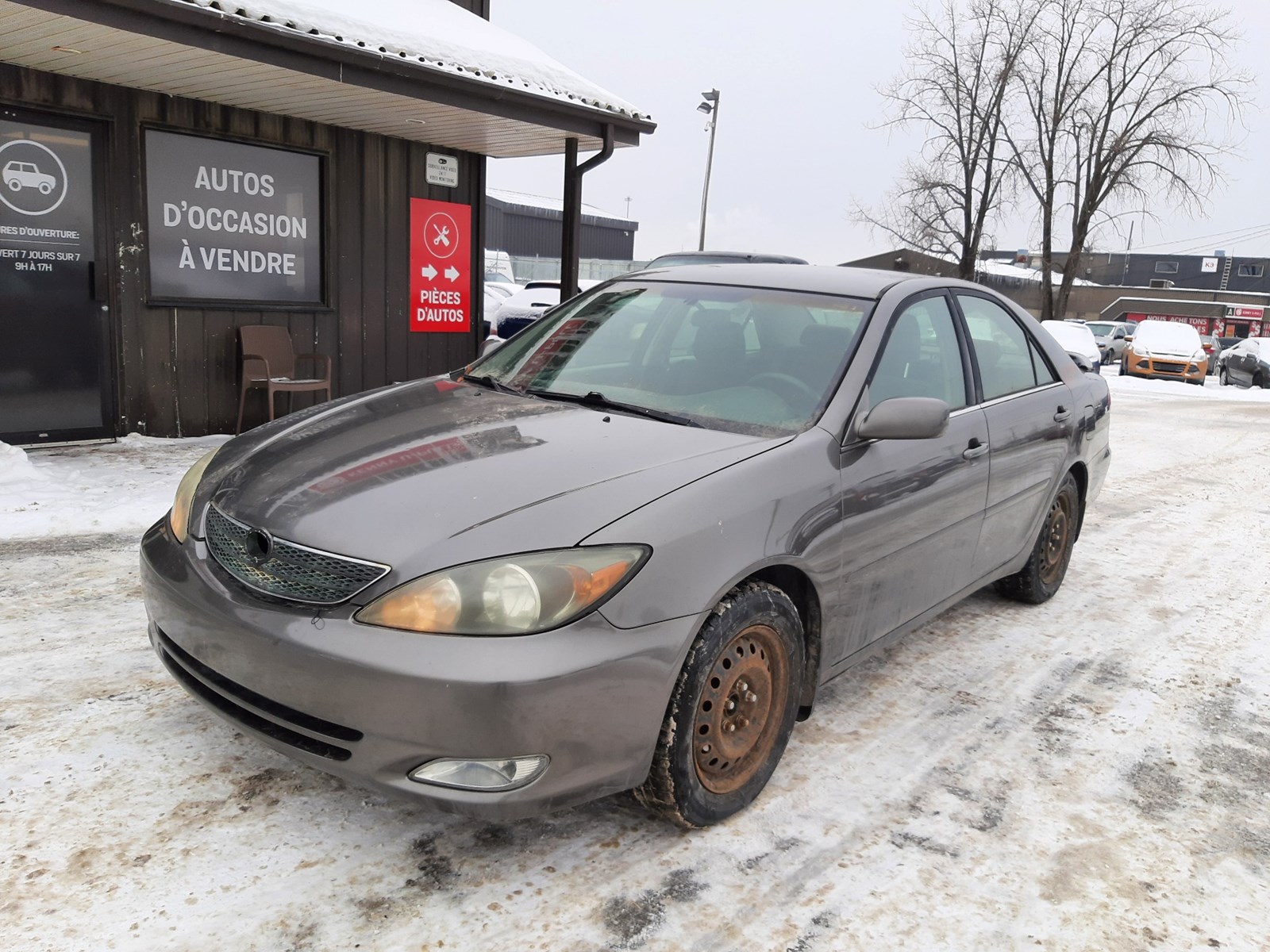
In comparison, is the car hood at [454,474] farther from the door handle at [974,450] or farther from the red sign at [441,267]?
the red sign at [441,267]

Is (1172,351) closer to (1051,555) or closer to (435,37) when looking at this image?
(435,37)

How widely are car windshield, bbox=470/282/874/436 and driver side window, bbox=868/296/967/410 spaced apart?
6.1 inches

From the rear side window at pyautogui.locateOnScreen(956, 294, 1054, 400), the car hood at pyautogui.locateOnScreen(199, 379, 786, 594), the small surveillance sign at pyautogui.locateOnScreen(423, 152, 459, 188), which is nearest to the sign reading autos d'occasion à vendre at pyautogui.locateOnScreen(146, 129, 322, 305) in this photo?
the small surveillance sign at pyautogui.locateOnScreen(423, 152, 459, 188)

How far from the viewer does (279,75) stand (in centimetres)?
670

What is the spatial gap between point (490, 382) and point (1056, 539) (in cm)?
304

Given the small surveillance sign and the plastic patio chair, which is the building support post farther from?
the plastic patio chair

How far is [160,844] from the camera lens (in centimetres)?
258

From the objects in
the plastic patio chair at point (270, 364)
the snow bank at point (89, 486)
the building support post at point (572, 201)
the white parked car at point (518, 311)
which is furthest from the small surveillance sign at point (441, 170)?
the white parked car at point (518, 311)

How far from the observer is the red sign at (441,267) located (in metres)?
9.46

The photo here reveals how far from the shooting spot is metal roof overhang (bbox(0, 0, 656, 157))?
5.63 meters

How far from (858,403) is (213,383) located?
654cm

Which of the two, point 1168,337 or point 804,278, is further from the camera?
point 1168,337

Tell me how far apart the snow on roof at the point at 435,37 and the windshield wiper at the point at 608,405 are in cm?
383

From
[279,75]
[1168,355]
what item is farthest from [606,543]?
[1168,355]
